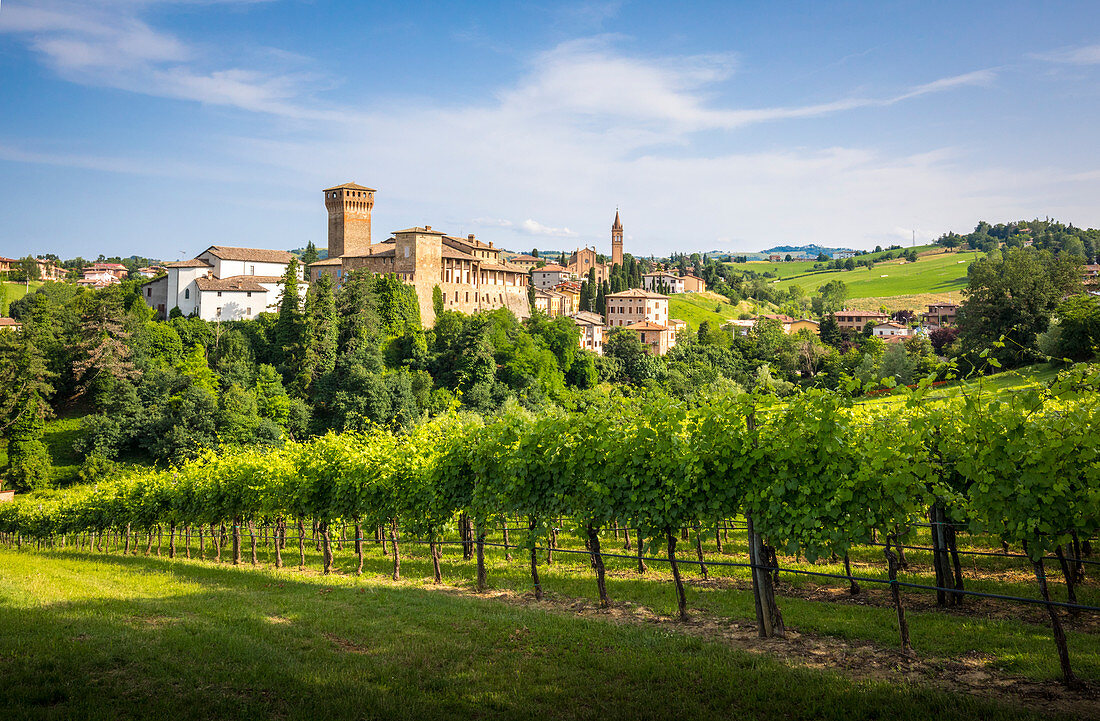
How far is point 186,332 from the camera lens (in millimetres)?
68188

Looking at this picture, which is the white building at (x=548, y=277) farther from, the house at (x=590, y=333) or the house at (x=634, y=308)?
the house at (x=590, y=333)

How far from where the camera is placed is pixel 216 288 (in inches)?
2815

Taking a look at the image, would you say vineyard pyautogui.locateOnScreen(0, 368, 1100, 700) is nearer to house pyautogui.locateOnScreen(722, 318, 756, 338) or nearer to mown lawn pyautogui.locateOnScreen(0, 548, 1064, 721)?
mown lawn pyautogui.locateOnScreen(0, 548, 1064, 721)

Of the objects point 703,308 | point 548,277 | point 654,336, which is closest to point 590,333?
point 654,336

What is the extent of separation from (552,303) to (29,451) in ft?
232

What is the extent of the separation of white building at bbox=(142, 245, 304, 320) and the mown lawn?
65.1m

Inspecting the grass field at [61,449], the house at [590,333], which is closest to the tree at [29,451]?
the grass field at [61,449]

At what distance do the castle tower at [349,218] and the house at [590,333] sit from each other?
101ft

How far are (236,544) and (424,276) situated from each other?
61.2 m

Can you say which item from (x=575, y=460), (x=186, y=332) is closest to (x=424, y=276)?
(x=186, y=332)

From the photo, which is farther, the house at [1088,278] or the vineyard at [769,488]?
the house at [1088,278]

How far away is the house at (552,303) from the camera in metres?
105

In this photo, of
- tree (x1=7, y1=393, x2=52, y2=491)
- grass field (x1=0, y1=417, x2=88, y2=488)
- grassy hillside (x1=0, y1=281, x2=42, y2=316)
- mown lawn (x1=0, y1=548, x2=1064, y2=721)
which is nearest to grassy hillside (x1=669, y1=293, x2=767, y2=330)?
grass field (x1=0, y1=417, x2=88, y2=488)

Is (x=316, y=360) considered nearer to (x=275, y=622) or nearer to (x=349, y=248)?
(x=349, y=248)
